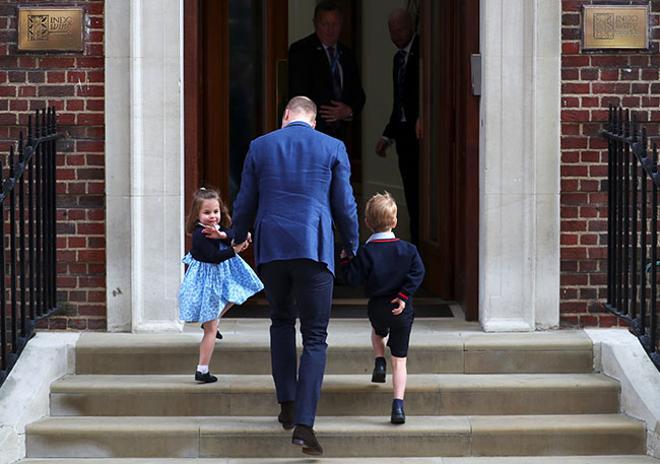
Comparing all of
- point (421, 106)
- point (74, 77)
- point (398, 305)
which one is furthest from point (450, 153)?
point (74, 77)

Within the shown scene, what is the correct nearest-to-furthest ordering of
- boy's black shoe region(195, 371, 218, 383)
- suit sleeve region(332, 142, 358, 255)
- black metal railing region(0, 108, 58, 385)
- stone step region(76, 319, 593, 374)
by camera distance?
suit sleeve region(332, 142, 358, 255) < black metal railing region(0, 108, 58, 385) < boy's black shoe region(195, 371, 218, 383) < stone step region(76, 319, 593, 374)

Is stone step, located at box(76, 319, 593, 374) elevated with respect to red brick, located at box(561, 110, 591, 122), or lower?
lower

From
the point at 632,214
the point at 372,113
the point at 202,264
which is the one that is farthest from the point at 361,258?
the point at 372,113

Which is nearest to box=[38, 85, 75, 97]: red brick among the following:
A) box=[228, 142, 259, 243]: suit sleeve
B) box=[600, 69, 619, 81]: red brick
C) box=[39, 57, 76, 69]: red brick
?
box=[39, 57, 76, 69]: red brick

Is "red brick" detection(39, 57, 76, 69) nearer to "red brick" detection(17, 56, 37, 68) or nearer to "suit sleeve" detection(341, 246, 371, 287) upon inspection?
"red brick" detection(17, 56, 37, 68)

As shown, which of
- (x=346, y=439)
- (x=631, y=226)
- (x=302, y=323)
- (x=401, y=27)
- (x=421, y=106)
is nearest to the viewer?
(x=302, y=323)

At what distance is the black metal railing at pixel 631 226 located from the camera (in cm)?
752

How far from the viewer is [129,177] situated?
27.5 ft

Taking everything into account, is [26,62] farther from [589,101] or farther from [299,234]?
[589,101]

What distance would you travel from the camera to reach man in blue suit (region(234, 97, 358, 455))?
7.15 m

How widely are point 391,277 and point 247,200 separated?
82 cm

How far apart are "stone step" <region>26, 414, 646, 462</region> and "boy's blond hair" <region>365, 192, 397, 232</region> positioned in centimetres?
99

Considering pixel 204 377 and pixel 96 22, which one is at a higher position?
pixel 96 22

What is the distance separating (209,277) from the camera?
7.79 m
